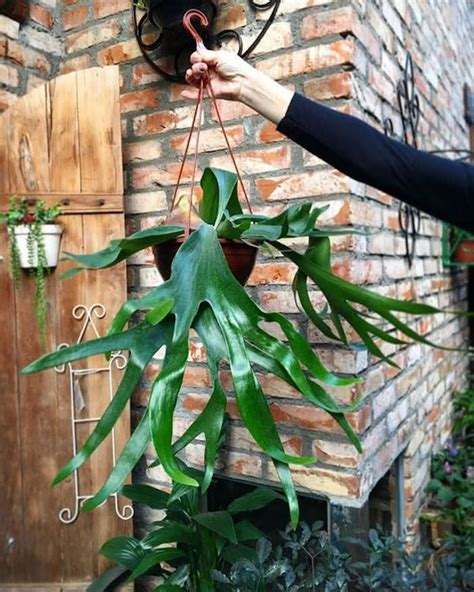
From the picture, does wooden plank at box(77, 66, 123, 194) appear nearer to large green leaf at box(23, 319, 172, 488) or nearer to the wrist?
the wrist

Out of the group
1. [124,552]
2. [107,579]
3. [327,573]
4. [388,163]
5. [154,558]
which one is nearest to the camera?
[388,163]

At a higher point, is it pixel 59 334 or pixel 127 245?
pixel 127 245

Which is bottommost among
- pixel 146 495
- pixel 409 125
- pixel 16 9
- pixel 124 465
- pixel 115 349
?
pixel 146 495

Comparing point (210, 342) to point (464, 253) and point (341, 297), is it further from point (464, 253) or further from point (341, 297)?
point (464, 253)

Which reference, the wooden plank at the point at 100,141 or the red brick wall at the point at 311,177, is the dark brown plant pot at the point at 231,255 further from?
the wooden plank at the point at 100,141

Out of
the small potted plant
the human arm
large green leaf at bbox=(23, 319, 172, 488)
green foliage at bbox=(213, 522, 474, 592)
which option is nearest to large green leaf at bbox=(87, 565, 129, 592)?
green foliage at bbox=(213, 522, 474, 592)

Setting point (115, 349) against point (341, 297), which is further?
point (341, 297)

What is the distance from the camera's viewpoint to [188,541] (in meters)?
1.40

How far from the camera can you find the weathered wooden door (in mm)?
1646

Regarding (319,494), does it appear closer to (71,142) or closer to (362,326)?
(362,326)

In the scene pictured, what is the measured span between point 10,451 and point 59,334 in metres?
0.40

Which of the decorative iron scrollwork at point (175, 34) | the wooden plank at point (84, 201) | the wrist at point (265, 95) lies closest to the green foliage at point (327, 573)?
the wrist at point (265, 95)

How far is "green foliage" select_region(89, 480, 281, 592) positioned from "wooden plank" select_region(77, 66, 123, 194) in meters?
0.92

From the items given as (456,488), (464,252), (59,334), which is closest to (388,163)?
(59,334)
